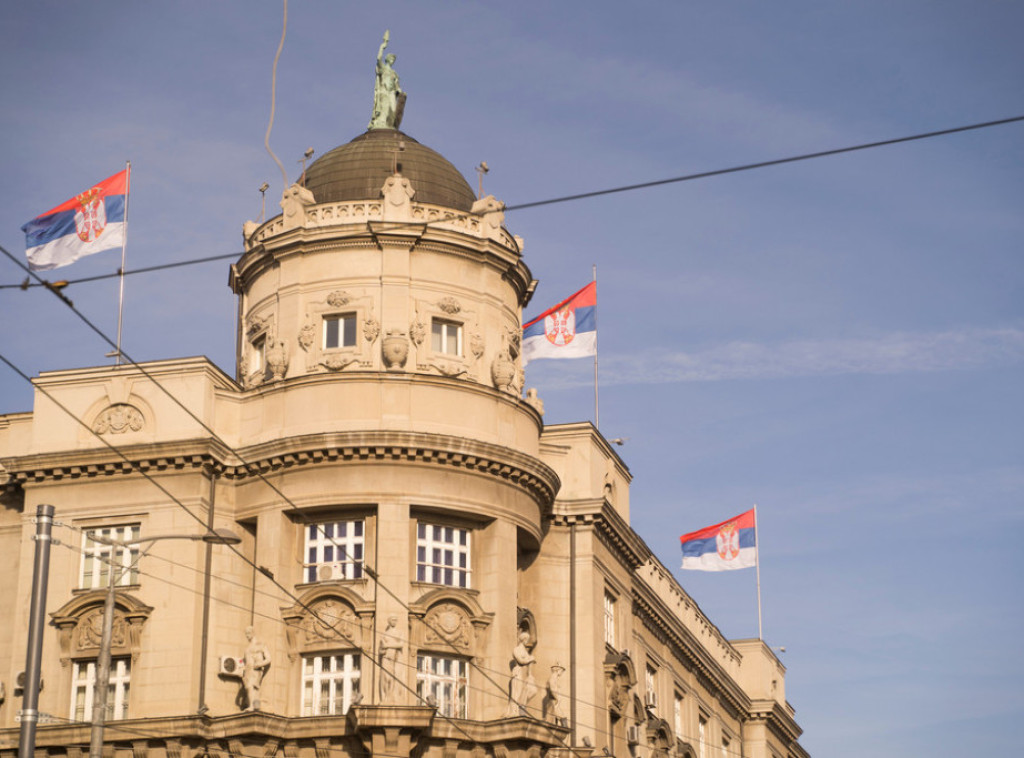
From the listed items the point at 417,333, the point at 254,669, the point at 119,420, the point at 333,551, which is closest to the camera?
the point at 254,669

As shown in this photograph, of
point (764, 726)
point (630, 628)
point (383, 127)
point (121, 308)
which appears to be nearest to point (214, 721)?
point (121, 308)

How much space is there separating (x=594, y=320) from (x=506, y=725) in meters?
15.8

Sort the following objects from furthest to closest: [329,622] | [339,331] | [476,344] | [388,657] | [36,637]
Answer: [476,344] → [339,331] → [329,622] → [388,657] → [36,637]

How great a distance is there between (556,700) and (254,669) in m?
9.77

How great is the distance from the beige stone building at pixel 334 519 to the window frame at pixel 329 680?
71 millimetres

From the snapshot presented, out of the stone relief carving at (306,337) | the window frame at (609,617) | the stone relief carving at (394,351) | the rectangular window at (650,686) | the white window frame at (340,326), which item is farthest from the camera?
the rectangular window at (650,686)

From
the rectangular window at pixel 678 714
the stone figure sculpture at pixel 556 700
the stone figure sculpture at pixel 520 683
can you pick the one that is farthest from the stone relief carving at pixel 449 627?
the rectangular window at pixel 678 714

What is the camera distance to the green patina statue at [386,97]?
64.2 metres

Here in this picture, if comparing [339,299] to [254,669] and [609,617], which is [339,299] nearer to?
[254,669]

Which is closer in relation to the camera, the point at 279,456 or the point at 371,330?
the point at 279,456

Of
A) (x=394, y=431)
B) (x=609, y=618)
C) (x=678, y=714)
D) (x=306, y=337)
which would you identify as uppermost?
(x=306, y=337)

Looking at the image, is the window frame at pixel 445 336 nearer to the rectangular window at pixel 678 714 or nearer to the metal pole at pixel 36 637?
the rectangular window at pixel 678 714

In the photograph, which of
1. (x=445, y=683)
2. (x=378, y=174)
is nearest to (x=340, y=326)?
(x=378, y=174)

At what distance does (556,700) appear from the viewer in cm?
5531
